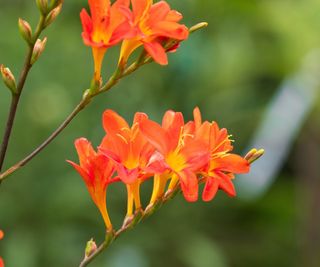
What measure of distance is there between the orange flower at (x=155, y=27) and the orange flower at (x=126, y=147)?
84 millimetres

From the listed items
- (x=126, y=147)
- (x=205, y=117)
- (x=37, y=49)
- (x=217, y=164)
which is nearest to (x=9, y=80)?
(x=37, y=49)

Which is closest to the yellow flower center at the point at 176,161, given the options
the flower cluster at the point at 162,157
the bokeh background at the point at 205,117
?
the flower cluster at the point at 162,157

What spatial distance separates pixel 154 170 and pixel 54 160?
2135 millimetres

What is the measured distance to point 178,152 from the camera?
3.04 feet

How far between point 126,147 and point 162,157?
0.05 metres

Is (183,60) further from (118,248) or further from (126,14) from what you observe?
(126,14)

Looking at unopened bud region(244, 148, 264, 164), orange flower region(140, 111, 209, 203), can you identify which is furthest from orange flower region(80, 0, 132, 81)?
unopened bud region(244, 148, 264, 164)

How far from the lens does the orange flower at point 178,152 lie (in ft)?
2.92

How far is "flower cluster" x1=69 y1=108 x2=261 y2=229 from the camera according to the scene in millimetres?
904

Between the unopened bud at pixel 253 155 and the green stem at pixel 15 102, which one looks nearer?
the green stem at pixel 15 102

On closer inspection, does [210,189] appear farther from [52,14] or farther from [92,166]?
[52,14]

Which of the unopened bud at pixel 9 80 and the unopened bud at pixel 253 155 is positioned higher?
the unopened bud at pixel 9 80

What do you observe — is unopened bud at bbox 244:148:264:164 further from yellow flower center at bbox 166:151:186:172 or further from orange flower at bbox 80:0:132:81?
orange flower at bbox 80:0:132:81

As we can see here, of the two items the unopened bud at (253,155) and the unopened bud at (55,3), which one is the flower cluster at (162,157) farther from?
the unopened bud at (55,3)
